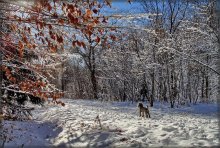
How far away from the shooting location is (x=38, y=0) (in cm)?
473

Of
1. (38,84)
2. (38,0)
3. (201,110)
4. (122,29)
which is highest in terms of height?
(38,0)

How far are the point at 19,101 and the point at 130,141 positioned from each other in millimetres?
6315

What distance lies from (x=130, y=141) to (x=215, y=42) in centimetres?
892

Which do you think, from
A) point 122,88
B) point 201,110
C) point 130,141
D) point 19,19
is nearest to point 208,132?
point 130,141

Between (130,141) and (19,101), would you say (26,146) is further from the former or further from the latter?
(19,101)

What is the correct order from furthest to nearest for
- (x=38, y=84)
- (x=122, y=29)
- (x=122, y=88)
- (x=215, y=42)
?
(x=122, y=88), (x=215, y=42), (x=38, y=84), (x=122, y=29)

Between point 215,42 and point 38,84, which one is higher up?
point 215,42

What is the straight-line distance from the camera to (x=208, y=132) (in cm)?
856

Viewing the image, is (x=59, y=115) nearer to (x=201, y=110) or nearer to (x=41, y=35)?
(x=41, y=35)

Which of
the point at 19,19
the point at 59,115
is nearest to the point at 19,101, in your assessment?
the point at 59,115

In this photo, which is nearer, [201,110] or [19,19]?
[19,19]

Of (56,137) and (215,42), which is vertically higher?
(215,42)

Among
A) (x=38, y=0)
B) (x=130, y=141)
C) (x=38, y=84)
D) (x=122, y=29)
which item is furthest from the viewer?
(x=130, y=141)

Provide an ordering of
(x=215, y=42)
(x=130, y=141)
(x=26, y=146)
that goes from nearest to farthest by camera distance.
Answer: (x=130, y=141) → (x=26, y=146) → (x=215, y=42)
